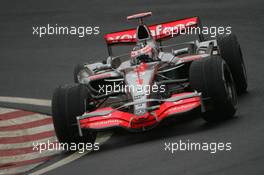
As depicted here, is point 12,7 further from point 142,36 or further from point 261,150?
point 261,150

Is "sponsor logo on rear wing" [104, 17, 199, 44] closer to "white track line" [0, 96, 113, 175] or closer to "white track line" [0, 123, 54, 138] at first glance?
"white track line" [0, 96, 113, 175]

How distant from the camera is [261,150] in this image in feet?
33.8

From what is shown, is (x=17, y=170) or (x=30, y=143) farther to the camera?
(x=30, y=143)

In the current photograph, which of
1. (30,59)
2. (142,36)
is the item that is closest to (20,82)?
(30,59)

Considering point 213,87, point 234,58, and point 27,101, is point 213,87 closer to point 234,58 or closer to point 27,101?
point 234,58

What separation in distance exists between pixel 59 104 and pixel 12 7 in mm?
13948

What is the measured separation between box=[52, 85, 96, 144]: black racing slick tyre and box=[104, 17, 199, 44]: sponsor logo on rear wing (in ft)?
10.9

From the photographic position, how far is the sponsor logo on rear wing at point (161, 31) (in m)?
15.4

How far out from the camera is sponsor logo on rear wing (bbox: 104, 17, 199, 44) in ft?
50.4

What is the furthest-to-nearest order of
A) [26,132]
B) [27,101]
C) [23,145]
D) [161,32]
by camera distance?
[27,101] < [161,32] < [26,132] < [23,145]

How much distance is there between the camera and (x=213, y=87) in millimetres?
12180

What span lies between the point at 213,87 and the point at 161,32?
11.5 ft

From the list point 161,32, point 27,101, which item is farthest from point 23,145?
point 161,32

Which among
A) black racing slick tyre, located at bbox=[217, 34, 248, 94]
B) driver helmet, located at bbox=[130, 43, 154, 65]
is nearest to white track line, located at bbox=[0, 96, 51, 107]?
driver helmet, located at bbox=[130, 43, 154, 65]
